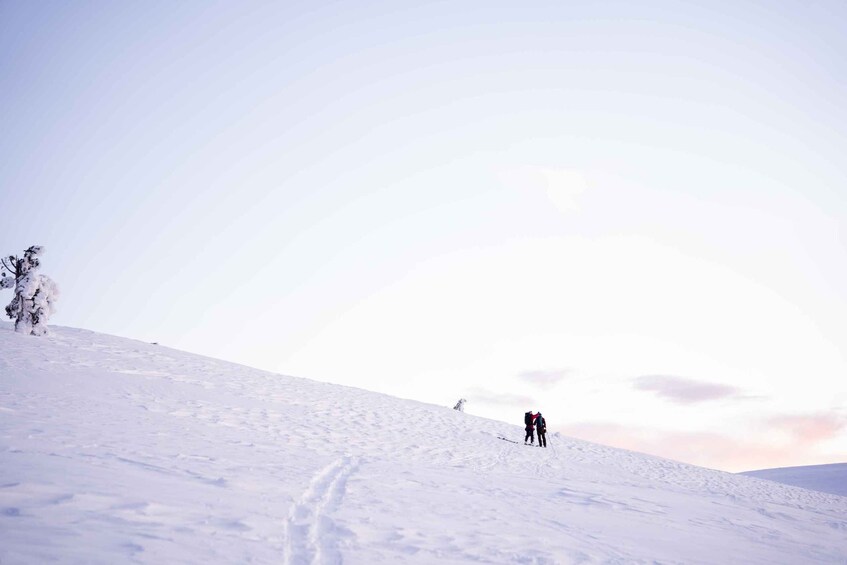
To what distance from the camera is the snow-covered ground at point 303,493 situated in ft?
18.9

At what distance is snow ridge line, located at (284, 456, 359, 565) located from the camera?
5.57m

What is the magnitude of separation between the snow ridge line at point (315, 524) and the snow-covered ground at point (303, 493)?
37 millimetres

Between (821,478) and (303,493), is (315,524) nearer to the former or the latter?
(303,493)

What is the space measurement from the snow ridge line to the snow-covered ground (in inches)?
1.5

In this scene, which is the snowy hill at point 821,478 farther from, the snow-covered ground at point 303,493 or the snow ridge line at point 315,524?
the snow ridge line at point 315,524

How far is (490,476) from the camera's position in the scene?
13227 mm

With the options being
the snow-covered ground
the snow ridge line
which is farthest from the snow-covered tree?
the snow ridge line

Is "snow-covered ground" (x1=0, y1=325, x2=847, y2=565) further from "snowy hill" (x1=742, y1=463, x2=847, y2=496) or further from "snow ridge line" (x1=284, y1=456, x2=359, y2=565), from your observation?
"snowy hill" (x1=742, y1=463, x2=847, y2=496)

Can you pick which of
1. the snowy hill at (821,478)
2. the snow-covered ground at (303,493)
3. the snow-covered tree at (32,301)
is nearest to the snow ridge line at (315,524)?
the snow-covered ground at (303,493)

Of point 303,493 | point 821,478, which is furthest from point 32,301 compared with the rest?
point 821,478

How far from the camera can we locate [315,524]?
6.71 metres

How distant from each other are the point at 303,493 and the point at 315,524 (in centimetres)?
169

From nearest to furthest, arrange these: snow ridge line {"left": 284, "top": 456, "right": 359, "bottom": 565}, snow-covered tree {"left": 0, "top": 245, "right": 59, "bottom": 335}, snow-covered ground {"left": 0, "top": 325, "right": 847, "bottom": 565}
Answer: snow ridge line {"left": 284, "top": 456, "right": 359, "bottom": 565} → snow-covered ground {"left": 0, "top": 325, "right": 847, "bottom": 565} → snow-covered tree {"left": 0, "top": 245, "right": 59, "bottom": 335}

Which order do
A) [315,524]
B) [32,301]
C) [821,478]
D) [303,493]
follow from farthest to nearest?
[821,478], [32,301], [303,493], [315,524]
